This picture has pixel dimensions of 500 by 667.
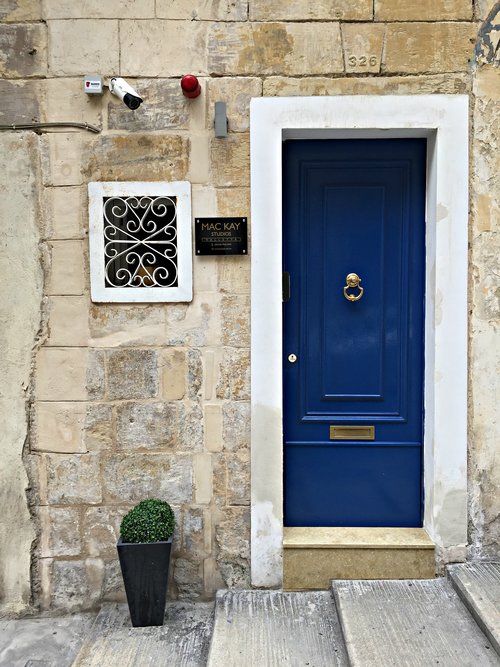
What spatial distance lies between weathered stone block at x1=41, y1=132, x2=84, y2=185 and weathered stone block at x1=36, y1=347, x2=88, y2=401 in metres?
0.98

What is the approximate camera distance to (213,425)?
302 centimetres

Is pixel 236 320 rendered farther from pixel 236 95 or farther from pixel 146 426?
pixel 236 95

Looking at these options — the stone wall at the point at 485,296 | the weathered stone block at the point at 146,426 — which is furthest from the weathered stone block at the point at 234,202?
the stone wall at the point at 485,296

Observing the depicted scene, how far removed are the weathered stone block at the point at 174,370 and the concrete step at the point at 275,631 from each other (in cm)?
122

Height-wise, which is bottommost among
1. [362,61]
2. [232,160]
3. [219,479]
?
[219,479]

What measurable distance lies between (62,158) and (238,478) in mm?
2116

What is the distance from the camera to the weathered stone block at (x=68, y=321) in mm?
3010

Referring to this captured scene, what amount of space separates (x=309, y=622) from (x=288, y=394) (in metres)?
1.24

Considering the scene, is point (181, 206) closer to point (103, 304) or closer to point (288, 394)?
point (103, 304)

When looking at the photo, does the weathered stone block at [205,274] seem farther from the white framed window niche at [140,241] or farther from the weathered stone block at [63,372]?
the weathered stone block at [63,372]

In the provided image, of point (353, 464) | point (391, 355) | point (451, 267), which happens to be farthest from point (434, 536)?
point (451, 267)

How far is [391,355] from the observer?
3.15 m

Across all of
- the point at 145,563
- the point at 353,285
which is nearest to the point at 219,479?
the point at 145,563

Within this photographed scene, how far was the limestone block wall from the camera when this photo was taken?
2.89 meters
